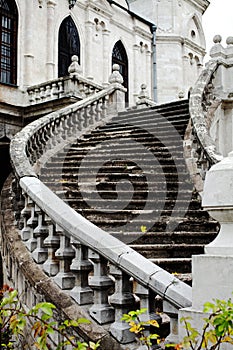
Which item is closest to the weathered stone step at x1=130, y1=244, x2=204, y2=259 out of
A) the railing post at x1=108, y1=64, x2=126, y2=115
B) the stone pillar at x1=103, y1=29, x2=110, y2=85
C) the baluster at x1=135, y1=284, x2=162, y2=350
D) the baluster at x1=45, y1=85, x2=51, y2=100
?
the baluster at x1=135, y1=284, x2=162, y2=350

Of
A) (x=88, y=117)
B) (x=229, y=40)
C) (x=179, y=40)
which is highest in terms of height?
(x=179, y=40)

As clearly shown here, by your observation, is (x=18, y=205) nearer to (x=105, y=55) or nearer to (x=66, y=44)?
(x=66, y=44)

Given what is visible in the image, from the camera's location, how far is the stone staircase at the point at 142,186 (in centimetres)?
676

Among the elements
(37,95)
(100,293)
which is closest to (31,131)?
(37,95)

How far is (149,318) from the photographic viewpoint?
358cm

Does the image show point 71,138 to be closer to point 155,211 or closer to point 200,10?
point 155,211

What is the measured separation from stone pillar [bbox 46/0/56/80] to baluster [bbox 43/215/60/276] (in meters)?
13.0

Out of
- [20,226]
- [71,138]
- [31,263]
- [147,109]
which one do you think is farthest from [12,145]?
[147,109]

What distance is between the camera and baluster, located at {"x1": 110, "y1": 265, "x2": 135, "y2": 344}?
3695mm

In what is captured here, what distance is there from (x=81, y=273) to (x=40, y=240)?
107 cm

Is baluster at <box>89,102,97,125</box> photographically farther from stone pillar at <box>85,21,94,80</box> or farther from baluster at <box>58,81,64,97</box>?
stone pillar at <box>85,21,94,80</box>

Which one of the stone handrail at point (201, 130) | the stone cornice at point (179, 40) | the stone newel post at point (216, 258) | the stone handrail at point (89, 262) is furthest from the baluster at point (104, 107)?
the stone cornice at point (179, 40)

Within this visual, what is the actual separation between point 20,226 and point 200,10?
78.3 feet

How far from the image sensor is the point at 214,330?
8.81 feet
